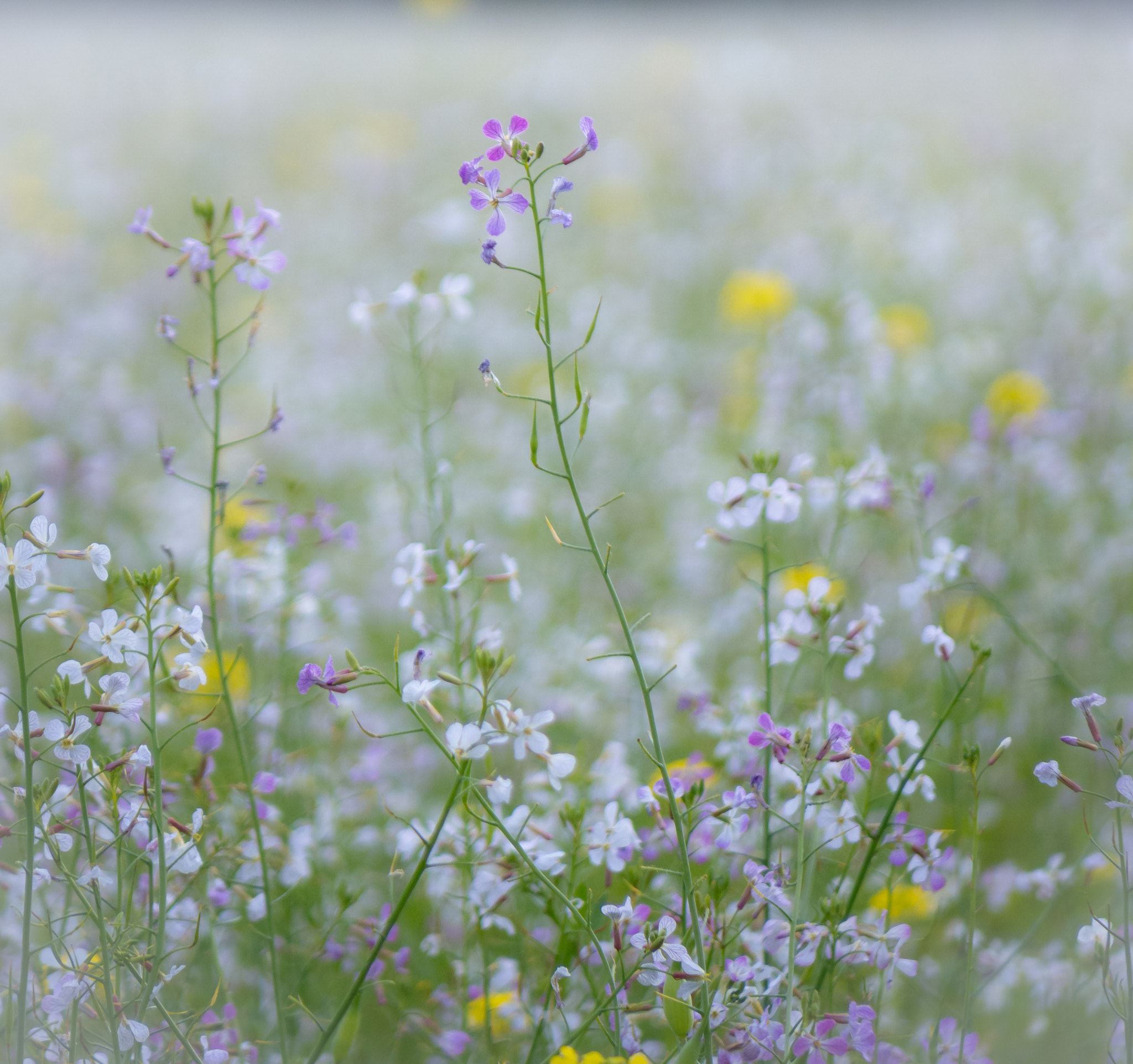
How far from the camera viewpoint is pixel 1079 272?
3832 mm

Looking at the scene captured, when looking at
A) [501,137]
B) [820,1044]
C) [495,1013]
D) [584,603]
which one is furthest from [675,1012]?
[584,603]

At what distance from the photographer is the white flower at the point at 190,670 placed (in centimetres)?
112

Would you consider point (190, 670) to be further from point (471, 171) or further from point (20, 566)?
point (471, 171)

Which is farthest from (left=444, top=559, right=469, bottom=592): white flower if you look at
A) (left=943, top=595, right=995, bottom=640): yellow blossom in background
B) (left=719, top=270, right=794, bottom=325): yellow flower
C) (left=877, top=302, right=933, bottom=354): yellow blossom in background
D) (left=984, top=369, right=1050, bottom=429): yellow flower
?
(left=719, top=270, right=794, bottom=325): yellow flower

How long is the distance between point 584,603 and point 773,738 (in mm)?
1741

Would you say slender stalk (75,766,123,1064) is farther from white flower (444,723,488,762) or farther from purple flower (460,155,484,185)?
purple flower (460,155,484,185)

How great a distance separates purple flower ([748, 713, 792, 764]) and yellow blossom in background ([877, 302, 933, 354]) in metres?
2.10

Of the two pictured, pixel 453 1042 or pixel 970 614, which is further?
pixel 970 614

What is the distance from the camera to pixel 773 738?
1109 mm

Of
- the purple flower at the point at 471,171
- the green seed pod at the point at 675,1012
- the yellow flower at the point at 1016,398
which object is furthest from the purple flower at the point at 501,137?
the yellow flower at the point at 1016,398

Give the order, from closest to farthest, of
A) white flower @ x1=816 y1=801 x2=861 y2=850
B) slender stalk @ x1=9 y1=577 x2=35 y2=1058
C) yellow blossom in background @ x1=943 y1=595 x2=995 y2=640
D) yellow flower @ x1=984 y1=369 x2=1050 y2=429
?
slender stalk @ x1=9 y1=577 x2=35 y2=1058 < white flower @ x1=816 y1=801 x2=861 y2=850 < yellow blossom in background @ x1=943 y1=595 x2=995 y2=640 < yellow flower @ x1=984 y1=369 x2=1050 y2=429

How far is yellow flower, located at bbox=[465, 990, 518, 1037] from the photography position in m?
1.37

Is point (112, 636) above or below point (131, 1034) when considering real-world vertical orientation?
above

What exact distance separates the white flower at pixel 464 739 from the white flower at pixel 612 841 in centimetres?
24
